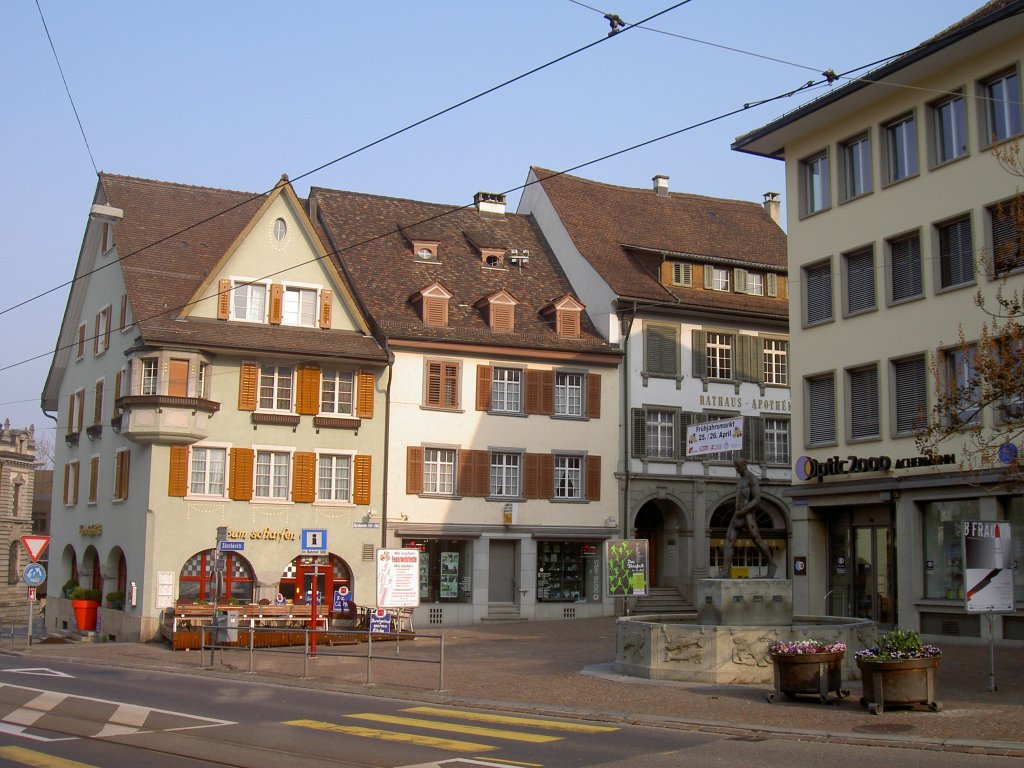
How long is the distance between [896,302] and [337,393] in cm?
1726

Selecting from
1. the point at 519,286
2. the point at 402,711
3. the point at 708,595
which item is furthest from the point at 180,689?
the point at 519,286

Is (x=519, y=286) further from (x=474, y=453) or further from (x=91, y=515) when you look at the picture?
(x=91, y=515)

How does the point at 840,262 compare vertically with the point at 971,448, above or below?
above

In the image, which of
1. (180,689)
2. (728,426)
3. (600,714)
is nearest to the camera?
(600,714)

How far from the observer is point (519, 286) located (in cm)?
4369

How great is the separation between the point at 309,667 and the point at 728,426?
9.72 meters

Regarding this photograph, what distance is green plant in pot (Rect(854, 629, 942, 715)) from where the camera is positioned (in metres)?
15.6

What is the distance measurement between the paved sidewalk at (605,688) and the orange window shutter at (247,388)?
758 centimetres

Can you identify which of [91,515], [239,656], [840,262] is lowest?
[239,656]

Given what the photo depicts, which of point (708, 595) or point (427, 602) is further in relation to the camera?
point (427, 602)

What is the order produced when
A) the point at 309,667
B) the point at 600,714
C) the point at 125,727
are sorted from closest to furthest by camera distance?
the point at 125,727
the point at 600,714
the point at 309,667

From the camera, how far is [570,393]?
137 ft

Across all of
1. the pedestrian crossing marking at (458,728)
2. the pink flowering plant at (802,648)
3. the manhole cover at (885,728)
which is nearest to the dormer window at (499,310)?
the pink flowering plant at (802,648)

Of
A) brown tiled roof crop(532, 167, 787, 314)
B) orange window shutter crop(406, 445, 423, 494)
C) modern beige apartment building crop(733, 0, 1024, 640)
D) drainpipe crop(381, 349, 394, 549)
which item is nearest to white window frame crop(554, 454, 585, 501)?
orange window shutter crop(406, 445, 423, 494)
